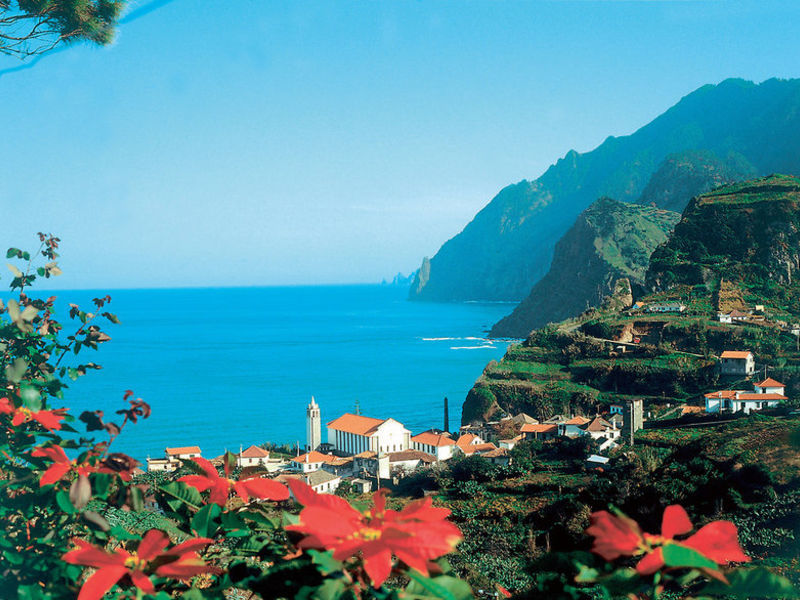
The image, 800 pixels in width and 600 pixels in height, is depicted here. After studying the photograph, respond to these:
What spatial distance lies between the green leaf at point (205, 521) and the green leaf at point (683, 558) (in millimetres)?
611

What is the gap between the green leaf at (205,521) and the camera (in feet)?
3.16

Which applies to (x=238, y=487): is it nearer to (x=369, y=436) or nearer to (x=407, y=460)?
(x=407, y=460)

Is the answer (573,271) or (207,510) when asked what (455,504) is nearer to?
(207,510)

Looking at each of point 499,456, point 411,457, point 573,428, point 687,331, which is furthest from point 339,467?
point 687,331

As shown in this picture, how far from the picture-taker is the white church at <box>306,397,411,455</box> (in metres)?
26.4

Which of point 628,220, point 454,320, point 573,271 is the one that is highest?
point 628,220

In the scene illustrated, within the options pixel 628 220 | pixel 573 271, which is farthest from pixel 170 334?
pixel 628 220

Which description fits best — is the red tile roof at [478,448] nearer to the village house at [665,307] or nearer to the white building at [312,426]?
the white building at [312,426]

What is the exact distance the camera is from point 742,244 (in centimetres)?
3862

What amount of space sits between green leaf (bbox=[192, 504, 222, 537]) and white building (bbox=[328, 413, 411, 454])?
24.9 m

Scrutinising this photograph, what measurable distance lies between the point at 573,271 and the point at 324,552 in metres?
81.2

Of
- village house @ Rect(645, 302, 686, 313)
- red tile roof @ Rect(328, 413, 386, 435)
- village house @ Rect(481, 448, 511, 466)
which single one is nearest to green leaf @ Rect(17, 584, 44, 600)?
village house @ Rect(481, 448, 511, 466)

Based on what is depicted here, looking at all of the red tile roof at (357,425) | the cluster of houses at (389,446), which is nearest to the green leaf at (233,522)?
the cluster of houses at (389,446)

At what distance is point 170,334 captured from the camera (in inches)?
3022
